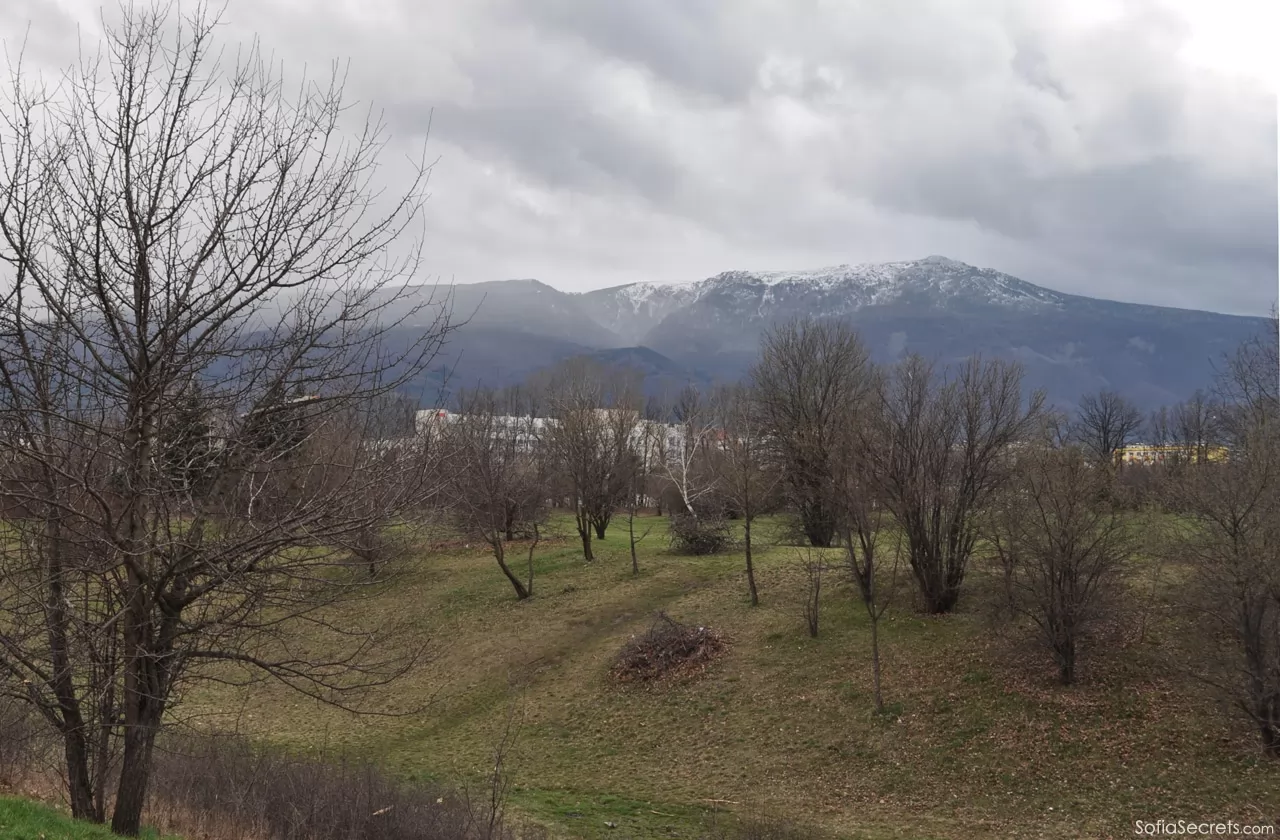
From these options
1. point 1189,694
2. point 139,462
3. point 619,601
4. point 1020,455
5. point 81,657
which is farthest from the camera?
point 619,601

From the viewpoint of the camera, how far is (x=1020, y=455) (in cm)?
1841

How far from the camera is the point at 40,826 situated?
6.30 m

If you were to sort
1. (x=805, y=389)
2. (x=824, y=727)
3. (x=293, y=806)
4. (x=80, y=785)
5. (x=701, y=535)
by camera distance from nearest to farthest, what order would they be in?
(x=80, y=785) < (x=293, y=806) < (x=824, y=727) < (x=701, y=535) < (x=805, y=389)

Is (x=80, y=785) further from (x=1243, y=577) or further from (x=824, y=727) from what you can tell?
(x=1243, y=577)

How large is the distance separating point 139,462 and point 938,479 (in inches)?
721

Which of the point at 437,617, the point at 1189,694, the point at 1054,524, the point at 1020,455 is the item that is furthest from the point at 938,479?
the point at 437,617

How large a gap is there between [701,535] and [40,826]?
82.6ft

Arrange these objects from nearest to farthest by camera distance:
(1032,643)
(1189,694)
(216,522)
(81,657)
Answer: (81,657) → (216,522) → (1189,694) → (1032,643)

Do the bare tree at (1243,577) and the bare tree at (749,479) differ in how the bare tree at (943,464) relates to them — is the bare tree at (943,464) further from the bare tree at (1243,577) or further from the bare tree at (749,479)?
the bare tree at (1243,577)

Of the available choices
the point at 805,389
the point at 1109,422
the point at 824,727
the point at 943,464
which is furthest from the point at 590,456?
the point at 1109,422

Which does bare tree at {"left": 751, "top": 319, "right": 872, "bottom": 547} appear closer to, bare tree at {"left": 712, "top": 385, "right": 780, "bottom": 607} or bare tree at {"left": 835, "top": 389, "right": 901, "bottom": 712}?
bare tree at {"left": 712, "top": 385, "right": 780, "bottom": 607}

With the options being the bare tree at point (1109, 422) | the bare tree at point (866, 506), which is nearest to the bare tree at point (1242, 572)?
the bare tree at point (866, 506)

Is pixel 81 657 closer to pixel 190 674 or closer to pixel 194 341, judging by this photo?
pixel 190 674

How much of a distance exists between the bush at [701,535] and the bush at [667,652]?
953 cm
